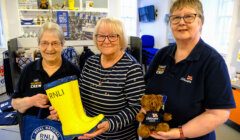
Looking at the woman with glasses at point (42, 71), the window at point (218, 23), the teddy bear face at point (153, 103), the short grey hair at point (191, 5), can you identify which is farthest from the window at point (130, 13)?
the teddy bear face at point (153, 103)

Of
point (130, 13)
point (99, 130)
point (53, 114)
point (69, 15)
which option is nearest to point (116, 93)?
point (99, 130)

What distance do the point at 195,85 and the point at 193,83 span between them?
0.04ft

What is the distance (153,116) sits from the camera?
0.95 meters

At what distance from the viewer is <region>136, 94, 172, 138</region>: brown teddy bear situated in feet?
3.10

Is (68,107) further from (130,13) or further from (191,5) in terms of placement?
(130,13)

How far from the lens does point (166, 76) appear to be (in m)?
1.03

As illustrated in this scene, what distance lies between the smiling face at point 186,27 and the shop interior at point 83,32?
0.52 m

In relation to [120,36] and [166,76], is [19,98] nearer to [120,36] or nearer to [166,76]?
[120,36]

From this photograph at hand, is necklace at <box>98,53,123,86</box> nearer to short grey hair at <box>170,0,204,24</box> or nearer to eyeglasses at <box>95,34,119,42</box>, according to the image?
eyeglasses at <box>95,34,119,42</box>

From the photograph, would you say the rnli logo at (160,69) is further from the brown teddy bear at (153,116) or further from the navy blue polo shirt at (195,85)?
the brown teddy bear at (153,116)

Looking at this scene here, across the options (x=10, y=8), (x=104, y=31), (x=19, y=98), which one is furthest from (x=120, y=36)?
(x=10, y=8)

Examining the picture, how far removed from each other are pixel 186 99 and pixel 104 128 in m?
0.43

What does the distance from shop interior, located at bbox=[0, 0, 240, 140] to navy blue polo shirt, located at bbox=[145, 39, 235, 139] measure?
586 millimetres

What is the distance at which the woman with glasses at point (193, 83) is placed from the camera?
2.90 ft
